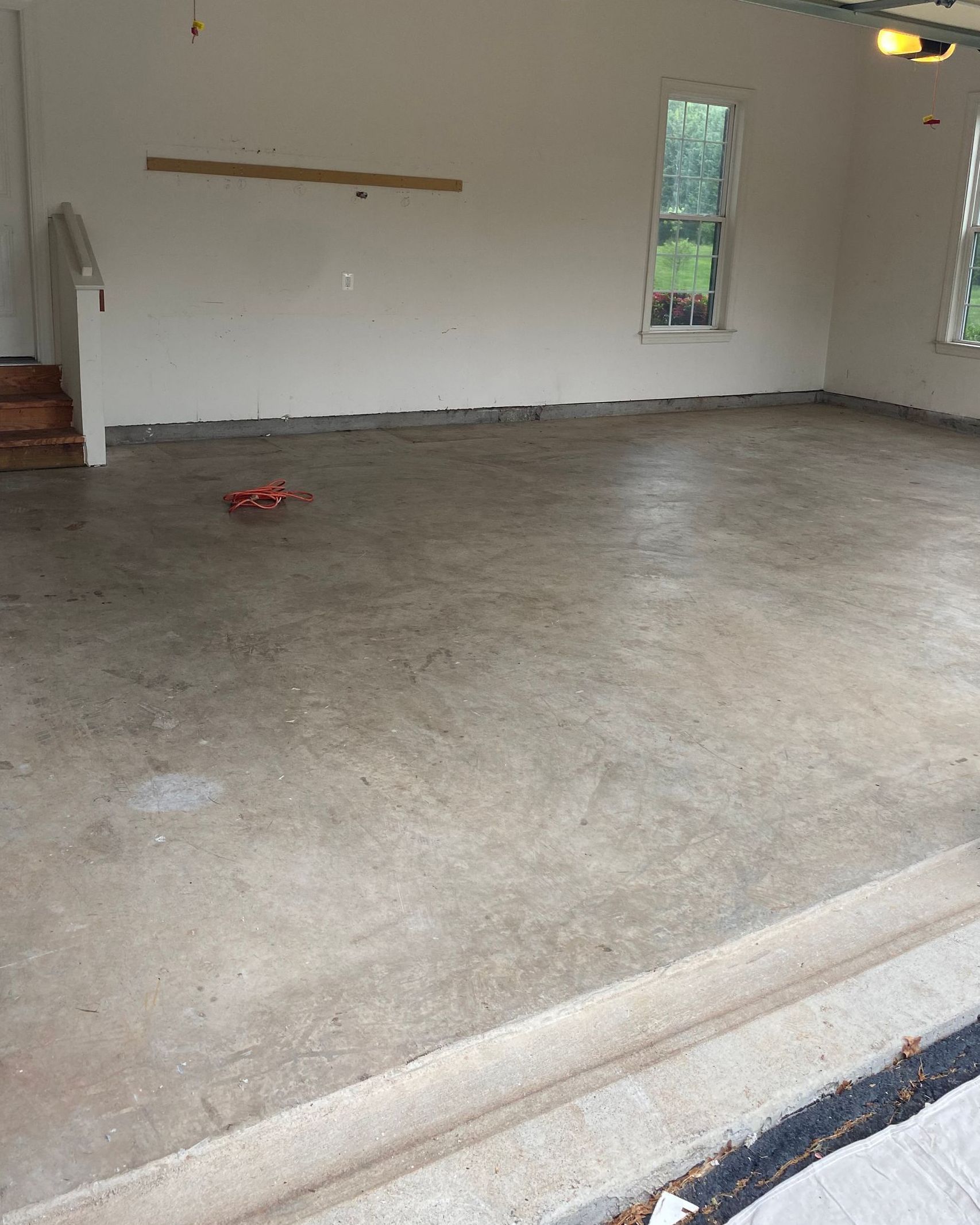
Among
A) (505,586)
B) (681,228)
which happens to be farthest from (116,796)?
(681,228)

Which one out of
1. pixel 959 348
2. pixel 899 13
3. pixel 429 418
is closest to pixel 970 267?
pixel 959 348

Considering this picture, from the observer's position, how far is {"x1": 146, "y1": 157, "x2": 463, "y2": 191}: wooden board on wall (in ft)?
22.4

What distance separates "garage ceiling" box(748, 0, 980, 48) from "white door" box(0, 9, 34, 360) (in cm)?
461

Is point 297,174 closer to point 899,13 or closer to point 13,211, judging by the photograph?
point 13,211

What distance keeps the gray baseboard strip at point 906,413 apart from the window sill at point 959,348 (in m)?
0.48

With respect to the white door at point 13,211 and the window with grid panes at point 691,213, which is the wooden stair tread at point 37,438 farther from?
the window with grid panes at point 691,213

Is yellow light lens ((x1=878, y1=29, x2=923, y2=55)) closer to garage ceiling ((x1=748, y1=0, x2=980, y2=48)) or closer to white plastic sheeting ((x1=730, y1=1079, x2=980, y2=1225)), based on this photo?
garage ceiling ((x1=748, y1=0, x2=980, y2=48))

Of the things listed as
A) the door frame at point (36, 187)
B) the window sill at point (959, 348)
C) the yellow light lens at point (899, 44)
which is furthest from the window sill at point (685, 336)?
the door frame at point (36, 187)

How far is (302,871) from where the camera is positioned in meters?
2.51

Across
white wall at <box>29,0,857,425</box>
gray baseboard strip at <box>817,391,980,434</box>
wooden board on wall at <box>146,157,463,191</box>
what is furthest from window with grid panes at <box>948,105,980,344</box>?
wooden board on wall at <box>146,157,463,191</box>

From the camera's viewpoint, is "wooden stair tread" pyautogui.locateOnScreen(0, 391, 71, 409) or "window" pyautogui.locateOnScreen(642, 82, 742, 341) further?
"window" pyautogui.locateOnScreen(642, 82, 742, 341)

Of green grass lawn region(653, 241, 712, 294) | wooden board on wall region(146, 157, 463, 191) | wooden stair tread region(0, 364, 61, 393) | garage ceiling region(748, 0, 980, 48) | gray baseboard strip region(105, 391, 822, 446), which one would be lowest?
gray baseboard strip region(105, 391, 822, 446)

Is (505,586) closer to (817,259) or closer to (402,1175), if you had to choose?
(402,1175)

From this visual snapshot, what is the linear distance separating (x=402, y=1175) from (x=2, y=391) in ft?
19.6
